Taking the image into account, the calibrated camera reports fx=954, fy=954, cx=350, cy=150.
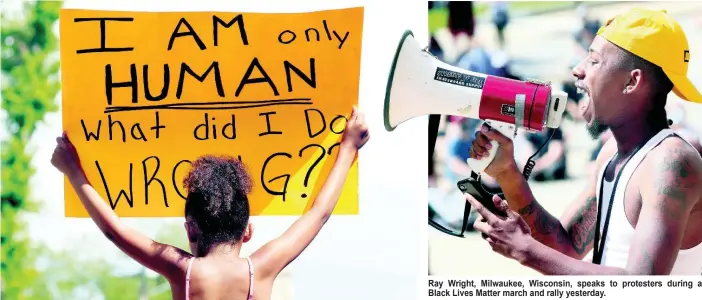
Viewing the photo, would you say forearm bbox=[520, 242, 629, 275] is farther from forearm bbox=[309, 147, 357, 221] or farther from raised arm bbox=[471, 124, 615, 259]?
forearm bbox=[309, 147, 357, 221]

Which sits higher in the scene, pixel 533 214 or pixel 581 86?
pixel 581 86

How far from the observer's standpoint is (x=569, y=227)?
3785mm

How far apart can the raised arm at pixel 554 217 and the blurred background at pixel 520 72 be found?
4 cm

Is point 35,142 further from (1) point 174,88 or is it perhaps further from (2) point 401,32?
(2) point 401,32

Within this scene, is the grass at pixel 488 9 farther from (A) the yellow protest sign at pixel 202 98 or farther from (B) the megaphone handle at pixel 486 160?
(B) the megaphone handle at pixel 486 160

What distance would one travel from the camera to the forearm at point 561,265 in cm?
359

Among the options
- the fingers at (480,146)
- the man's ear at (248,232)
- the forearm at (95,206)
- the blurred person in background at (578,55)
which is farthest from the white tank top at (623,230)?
the forearm at (95,206)

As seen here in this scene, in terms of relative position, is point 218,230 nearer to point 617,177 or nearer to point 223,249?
point 223,249

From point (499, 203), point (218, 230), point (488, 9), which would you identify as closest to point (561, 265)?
point (499, 203)

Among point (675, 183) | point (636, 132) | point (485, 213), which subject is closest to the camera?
point (485, 213)

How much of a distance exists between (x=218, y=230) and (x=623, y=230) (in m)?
1.52

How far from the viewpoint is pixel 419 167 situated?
3.78m

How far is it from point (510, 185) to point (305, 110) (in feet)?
2.82

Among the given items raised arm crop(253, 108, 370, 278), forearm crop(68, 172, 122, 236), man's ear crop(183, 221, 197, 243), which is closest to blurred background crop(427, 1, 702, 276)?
raised arm crop(253, 108, 370, 278)
